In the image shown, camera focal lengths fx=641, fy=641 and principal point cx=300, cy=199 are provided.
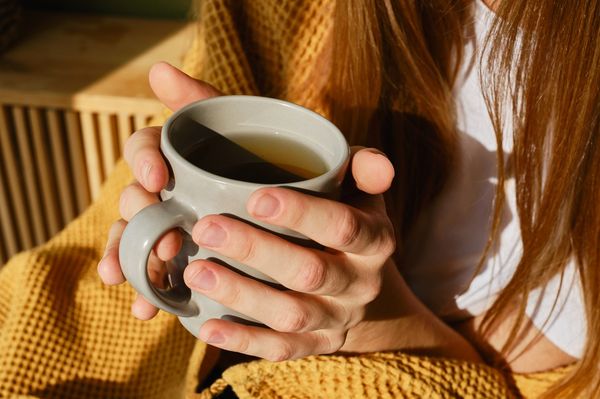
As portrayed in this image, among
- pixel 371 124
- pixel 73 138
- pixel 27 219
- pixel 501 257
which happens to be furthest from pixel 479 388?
pixel 27 219

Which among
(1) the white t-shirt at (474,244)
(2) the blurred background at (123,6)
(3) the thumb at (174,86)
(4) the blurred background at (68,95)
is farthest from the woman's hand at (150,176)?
(2) the blurred background at (123,6)

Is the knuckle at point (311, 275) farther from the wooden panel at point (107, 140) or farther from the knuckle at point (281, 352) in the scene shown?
the wooden panel at point (107, 140)

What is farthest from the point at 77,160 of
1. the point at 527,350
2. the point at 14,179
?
the point at 527,350

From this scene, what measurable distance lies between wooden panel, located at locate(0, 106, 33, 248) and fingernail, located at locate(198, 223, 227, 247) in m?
0.99

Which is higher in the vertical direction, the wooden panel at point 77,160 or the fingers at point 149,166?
the fingers at point 149,166

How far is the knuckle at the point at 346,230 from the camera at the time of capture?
0.40 meters

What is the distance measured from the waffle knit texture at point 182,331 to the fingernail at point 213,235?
24 centimetres

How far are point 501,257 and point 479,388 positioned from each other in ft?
0.54

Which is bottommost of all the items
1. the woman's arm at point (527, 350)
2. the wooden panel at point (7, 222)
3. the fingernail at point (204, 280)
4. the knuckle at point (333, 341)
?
the wooden panel at point (7, 222)

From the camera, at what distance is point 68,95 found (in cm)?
114

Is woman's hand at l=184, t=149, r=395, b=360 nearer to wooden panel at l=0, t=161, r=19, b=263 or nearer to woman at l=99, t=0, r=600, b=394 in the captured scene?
woman at l=99, t=0, r=600, b=394

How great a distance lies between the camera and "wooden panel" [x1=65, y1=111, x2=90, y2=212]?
1.21 metres

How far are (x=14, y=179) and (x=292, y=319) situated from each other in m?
1.08

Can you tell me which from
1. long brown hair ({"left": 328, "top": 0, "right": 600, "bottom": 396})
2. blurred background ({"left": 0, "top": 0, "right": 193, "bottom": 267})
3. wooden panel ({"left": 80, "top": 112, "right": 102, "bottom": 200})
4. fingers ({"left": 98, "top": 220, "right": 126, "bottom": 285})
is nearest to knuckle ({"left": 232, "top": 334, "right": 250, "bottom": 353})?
fingers ({"left": 98, "top": 220, "right": 126, "bottom": 285})
